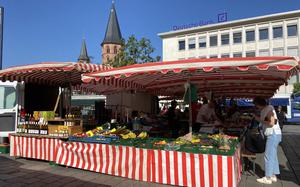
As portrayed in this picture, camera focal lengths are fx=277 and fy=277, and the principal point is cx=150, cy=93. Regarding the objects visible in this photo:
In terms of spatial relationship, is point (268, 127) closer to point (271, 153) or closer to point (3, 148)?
point (271, 153)

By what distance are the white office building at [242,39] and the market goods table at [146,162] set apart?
115 ft

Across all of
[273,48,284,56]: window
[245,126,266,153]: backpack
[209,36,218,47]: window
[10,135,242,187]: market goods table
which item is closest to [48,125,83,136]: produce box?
[10,135,242,187]: market goods table

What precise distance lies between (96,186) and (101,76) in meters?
2.20

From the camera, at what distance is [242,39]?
4297 cm

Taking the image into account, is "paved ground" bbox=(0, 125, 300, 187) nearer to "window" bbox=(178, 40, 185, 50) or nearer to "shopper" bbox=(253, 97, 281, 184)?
"shopper" bbox=(253, 97, 281, 184)

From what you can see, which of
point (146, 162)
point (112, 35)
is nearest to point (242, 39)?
point (146, 162)

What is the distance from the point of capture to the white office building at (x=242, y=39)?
39594 millimetres

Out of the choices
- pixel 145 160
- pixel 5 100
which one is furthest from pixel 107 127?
pixel 5 100

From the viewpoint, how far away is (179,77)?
21.5 ft

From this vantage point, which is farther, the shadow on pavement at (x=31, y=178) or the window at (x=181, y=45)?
the window at (x=181, y=45)

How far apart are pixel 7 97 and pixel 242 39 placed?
3988 centimetres

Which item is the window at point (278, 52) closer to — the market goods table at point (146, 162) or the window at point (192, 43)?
the window at point (192, 43)

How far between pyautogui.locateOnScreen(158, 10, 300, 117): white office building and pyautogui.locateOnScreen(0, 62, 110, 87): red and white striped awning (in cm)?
3351

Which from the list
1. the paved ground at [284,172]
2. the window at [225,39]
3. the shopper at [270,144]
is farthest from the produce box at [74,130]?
the window at [225,39]
